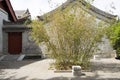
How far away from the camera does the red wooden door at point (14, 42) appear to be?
2564cm

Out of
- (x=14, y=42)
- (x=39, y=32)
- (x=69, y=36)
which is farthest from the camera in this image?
(x=14, y=42)

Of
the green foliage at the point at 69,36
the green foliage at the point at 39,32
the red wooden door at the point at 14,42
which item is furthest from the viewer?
the red wooden door at the point at 14,42

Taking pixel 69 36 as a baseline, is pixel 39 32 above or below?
above

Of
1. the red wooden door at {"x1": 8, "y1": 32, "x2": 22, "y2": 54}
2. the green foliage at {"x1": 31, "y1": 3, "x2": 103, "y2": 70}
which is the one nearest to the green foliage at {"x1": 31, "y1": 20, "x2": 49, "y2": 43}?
the green foliage at {"x1": 31, "y1": 3, "x2": 103, "y2": 70}

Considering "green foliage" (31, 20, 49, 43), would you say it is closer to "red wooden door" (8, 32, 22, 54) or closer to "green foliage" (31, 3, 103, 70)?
"green foliage" (31, 3, 103, 70)

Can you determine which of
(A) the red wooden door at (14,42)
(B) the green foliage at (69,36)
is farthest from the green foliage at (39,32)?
(A) the red wooden door at (14,42)

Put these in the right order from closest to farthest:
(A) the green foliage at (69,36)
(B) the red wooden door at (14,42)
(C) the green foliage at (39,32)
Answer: (A) the green foliage at (69,36)
(C) the green foliage at (39,32)
(B) the red wooden door at (14,42)

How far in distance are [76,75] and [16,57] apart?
10120mm

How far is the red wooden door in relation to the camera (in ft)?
84.1

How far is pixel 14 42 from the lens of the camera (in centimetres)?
2570

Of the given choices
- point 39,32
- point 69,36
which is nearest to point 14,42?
point 39,32

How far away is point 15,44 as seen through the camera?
25.7 metres

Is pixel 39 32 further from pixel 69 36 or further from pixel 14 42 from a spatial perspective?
pixel 14 42

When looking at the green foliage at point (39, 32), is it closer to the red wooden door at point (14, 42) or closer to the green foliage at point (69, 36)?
the green foliage at point (69, 36)
